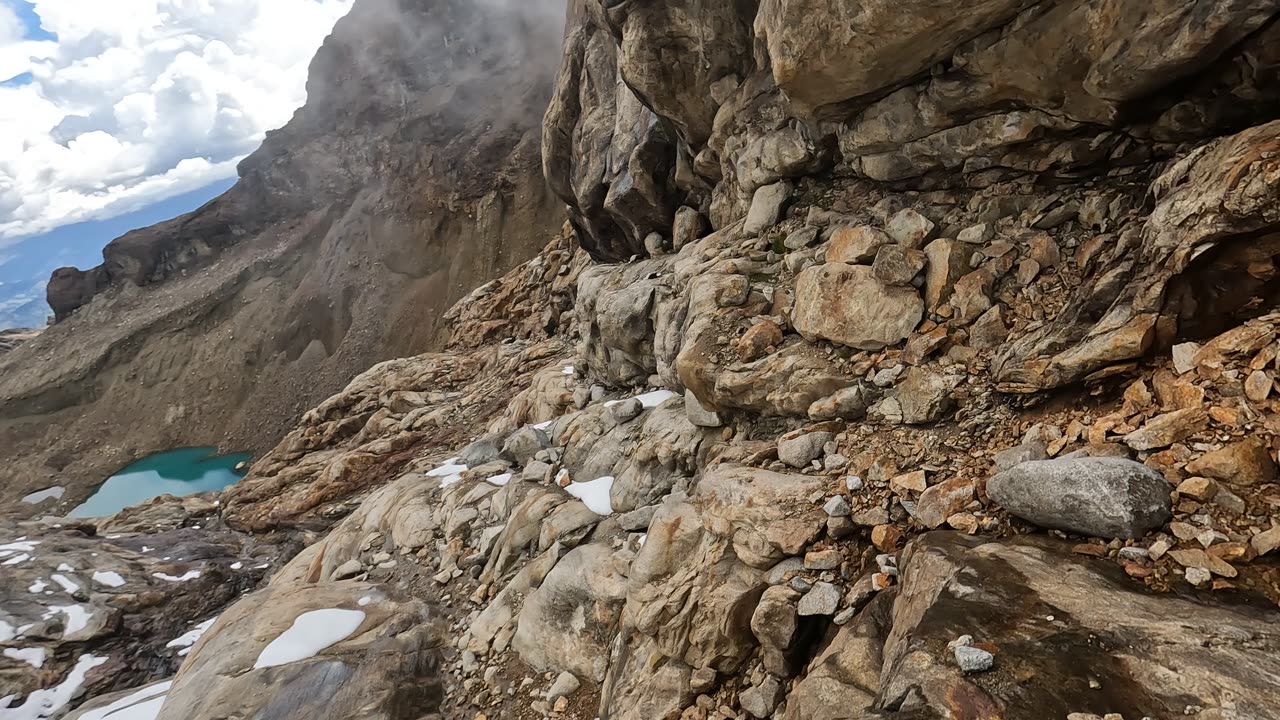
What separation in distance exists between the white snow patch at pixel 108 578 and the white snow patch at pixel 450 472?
15261 millimetres

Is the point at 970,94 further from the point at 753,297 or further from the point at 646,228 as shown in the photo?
the point at 646,228

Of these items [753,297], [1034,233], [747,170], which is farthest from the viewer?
[747,170]

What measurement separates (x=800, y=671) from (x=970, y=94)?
31.3 ft

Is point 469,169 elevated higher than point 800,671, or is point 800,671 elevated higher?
point 469,169

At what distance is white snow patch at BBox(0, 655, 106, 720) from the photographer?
16984mm

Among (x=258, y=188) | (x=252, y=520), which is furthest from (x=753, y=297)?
(x=258, y=188)

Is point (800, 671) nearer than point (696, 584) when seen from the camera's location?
Yes

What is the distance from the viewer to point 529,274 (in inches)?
1790

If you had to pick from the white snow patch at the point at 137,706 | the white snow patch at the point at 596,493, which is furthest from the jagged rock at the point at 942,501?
the white snow patch at the point at 137,706

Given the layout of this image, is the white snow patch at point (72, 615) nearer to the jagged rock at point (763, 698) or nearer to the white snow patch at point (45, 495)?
the jagged rock at point (763, 698)

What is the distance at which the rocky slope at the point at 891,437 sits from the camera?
186 inches

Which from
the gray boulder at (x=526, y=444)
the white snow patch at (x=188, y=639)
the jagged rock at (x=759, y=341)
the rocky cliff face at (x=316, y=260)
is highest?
the rocky cliff face at (x=316, y=260)

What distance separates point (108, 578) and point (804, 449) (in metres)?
28.7

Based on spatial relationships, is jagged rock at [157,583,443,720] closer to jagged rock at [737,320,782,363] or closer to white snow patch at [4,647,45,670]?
jagged rock at [737,320,782,363]
